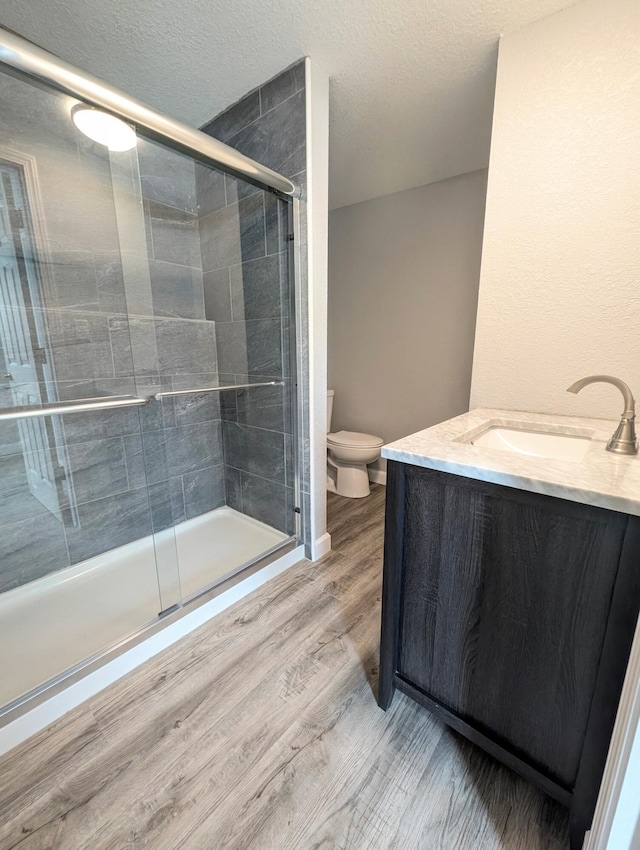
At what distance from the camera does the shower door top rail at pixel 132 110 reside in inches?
37.8

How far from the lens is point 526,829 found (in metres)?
0.86

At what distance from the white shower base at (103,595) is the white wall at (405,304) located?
1.46m

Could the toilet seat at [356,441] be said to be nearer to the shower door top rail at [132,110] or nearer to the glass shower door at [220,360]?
the glass shower door at [220,360]

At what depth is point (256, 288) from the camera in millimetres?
1957

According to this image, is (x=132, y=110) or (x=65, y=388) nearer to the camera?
(x=132, y=110)

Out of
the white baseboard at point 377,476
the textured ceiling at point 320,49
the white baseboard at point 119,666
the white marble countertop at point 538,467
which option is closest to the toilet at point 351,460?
the white baseboard at point 377,476

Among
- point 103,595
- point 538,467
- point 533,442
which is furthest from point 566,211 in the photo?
point 103,595

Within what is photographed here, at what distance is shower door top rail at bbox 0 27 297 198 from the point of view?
3.15 feet

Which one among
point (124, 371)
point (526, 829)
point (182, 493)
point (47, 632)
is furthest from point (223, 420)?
point (526, 829)

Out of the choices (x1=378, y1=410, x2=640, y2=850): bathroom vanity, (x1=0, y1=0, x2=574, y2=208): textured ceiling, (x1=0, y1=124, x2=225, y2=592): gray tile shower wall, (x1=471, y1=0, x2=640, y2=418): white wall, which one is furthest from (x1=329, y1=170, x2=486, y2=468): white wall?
(x1=378, y1=410, x2=640, y2=850): bathroom vanity

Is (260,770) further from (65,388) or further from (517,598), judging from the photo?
(65,388)

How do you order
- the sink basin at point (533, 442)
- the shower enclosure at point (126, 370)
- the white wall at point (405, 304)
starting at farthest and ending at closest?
1. the white wall at point (405, 304)
2. the shower enclosure at point (126, 370)
3. the sink basin at point (533, 442)

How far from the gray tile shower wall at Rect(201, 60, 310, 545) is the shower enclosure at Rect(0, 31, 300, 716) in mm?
13

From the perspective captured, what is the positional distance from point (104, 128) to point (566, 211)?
1817 mm
